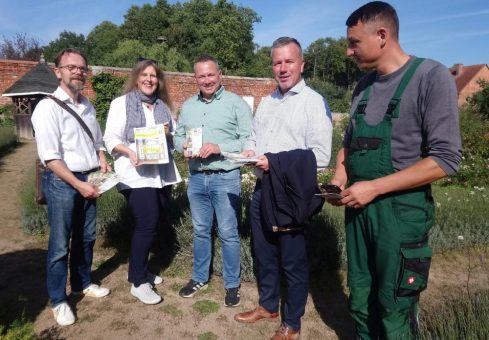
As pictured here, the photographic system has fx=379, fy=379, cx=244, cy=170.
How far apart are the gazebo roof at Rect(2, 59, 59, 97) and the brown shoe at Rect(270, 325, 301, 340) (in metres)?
14.6

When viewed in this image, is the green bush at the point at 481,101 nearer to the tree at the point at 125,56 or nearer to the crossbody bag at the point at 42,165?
the tree at the point at 125,56

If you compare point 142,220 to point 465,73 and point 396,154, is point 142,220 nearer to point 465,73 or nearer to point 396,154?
point 396,154

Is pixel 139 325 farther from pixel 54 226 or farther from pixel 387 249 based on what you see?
pixel 387 249

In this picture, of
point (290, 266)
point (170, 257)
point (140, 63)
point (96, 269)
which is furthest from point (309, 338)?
point (140, 63)

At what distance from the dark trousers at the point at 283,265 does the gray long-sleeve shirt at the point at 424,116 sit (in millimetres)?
1162

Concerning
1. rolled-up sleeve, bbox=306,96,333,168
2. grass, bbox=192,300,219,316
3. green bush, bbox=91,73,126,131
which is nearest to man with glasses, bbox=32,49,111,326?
grass, bbox=192,300,219,316

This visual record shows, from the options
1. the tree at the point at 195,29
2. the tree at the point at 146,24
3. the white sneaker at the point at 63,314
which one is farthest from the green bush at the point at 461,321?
the tree at the point at 146,24

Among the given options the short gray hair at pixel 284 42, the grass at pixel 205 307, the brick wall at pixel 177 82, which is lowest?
the grass at pixel 205 307

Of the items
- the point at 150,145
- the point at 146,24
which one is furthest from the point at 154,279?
the point at 146,24

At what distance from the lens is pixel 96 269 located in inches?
173

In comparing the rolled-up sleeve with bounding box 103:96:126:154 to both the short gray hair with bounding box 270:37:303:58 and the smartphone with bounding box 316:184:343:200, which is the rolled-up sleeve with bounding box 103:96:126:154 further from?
the smartphone with bounding box 316:184:343:200

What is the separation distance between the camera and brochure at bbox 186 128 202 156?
130 inches

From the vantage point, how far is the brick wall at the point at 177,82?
17.2 meters

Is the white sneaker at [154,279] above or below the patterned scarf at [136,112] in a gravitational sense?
below
